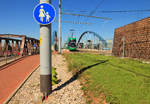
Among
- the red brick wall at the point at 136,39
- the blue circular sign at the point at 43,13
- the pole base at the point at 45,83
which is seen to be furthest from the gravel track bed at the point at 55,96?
the red brick wall at the point at 136,39

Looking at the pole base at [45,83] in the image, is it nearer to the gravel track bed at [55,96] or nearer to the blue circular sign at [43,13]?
the gravel track bed at [55,96]

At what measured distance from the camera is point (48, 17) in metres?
3.79

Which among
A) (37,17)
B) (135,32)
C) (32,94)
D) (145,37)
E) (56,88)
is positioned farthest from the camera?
(135,32)

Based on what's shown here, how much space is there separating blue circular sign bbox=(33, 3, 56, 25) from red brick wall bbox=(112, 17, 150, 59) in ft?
36.9

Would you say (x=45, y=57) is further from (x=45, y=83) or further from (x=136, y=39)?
(x=136, y=39)

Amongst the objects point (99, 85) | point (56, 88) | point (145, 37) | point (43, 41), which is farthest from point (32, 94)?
point (145, 37)

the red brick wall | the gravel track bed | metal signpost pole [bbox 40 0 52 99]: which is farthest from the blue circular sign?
the red brick wall

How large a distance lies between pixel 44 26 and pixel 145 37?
459 inches

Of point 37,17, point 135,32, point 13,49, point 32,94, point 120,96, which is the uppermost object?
point 135,32

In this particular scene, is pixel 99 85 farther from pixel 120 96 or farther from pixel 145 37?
pixel 145 37

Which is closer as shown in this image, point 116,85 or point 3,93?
point 116,85

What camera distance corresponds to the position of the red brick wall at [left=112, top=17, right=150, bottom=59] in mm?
11695

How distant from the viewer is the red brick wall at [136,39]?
11.7 m

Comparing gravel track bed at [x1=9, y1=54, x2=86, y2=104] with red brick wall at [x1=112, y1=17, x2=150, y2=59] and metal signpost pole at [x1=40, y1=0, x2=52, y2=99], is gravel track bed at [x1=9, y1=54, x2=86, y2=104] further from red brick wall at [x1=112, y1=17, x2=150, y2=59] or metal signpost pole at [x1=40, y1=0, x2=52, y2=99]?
red brick wall at [x1=112, y1=17, x2=150, y2=59]
